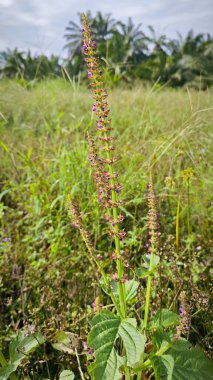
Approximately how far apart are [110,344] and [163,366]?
0.19m

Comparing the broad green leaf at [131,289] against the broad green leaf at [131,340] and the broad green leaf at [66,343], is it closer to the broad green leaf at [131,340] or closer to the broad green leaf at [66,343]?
the broad green leaf at [131,340]

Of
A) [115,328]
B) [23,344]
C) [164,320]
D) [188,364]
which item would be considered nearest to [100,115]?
[115,328]

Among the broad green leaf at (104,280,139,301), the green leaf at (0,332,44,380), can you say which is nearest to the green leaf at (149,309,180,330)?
the broad green leaf at (104,280,139,301)

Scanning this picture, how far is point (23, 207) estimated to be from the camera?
275cm

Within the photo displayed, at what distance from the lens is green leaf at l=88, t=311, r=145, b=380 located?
936 mm

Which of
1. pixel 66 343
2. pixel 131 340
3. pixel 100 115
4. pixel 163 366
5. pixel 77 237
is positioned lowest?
pixel 66 343

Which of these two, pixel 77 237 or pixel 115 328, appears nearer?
pixel 115 328

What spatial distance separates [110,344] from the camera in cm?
98

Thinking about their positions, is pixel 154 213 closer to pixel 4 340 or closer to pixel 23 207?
pixel 4 340

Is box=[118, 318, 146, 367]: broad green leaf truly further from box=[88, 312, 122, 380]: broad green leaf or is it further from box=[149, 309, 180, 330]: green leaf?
box=[149, 309, 180, 330]: green leaf

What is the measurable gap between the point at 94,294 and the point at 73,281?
22 cm

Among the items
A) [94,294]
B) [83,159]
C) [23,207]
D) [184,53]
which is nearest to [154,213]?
[94,294]

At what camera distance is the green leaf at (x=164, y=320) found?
1.15 metres

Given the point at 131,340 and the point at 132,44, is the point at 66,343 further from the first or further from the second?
the point at 132,44
